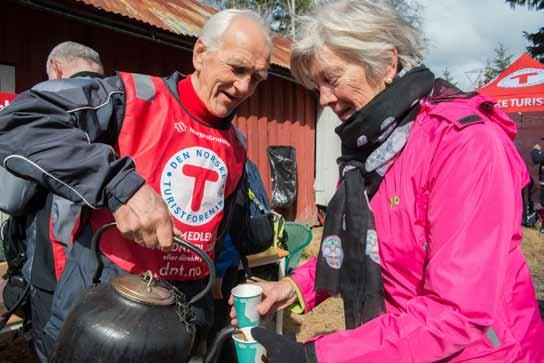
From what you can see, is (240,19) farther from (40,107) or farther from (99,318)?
(99,318)

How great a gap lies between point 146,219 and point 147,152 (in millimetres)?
506

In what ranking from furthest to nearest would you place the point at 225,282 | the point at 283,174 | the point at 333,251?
the point at 283,174
the point at 225,282
the point at 333,251

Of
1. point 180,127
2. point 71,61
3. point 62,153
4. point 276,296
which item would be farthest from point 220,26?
point 71,61

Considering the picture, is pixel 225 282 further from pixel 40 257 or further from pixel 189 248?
pixel 189 248

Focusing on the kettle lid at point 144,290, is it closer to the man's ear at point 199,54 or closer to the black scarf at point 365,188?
the black scarf at point 365,188

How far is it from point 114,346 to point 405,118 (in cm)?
102

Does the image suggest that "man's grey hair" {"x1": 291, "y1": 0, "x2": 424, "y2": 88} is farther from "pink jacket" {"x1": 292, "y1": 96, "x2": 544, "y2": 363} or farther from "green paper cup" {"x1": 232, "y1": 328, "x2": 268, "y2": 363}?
"green paper cup" {"x1": 232, "y1": 328, "x2": 268, "y2": 363}

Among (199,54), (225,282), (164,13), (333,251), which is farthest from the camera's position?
(164,13)

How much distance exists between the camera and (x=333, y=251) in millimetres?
1541

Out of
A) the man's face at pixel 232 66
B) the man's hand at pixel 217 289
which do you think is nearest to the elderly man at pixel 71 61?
the man's face at pixel 232 66

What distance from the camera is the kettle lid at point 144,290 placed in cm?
128

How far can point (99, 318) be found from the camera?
4.08ft

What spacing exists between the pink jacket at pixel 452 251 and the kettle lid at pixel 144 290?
462 millimetres

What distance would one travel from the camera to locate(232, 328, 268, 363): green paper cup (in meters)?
1.24
